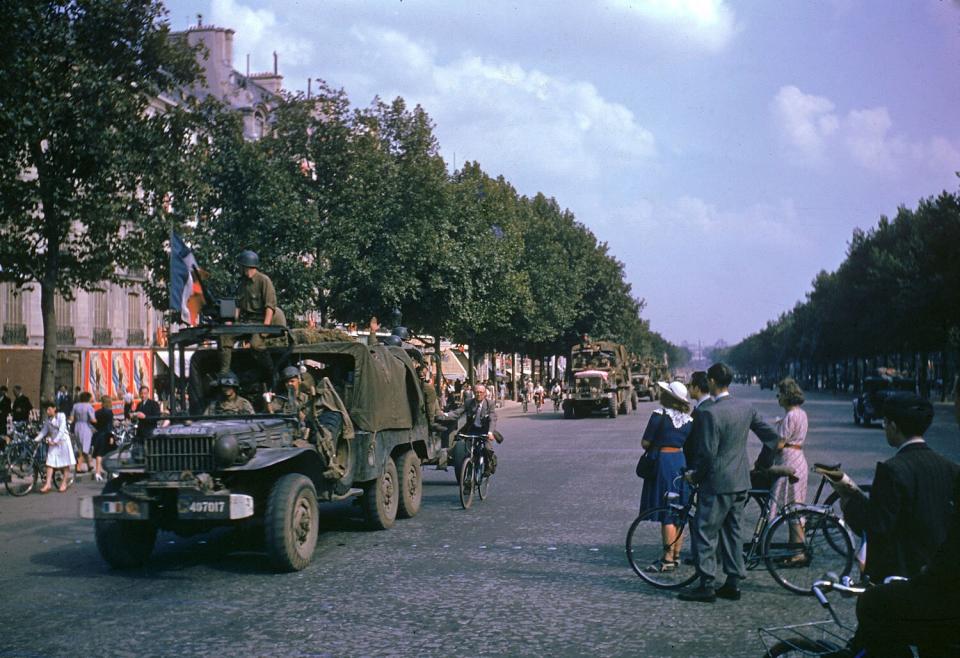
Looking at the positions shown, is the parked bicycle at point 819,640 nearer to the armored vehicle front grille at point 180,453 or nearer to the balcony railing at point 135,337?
the armored vehicle front grille at point 180,453

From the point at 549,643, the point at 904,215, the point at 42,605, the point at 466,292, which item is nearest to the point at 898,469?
the point at 549,643

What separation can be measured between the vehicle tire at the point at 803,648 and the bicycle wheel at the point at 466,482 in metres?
9.70

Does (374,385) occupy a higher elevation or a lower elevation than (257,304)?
lower

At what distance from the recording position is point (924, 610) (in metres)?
3.87

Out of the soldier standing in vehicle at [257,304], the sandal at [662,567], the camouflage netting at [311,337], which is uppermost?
the soldier standing in vehicle at [257,304]

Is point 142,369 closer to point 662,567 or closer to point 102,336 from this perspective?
point 102,336

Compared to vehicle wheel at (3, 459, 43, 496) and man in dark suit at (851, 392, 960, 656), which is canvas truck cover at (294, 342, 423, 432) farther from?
man in dark suit at (851, 392, 960, 656)

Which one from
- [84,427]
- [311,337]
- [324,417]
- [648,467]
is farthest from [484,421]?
[84,427]

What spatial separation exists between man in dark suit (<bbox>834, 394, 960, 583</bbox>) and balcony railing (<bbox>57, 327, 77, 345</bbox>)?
3725cm

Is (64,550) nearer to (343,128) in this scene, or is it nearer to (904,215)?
(343,128)

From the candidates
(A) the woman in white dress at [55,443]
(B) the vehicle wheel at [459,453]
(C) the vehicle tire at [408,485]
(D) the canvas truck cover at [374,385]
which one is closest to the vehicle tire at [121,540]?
(D) the canvas truck cover at [374,385]

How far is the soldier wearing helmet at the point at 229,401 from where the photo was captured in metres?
10.9

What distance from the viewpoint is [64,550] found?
1130 centimetres

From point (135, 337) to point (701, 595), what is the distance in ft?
124
